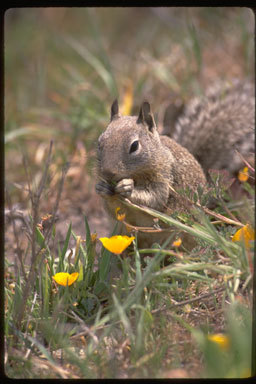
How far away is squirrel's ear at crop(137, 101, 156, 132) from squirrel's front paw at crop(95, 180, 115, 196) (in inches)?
20.6

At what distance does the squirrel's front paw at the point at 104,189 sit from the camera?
3168 millimetres

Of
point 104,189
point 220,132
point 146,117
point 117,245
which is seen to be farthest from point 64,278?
point 220,132

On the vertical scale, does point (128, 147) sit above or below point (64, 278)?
above

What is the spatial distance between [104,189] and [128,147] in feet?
1.01

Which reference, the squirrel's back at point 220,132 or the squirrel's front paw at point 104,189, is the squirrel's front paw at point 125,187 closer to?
the squirrel's front paw at point 104,189

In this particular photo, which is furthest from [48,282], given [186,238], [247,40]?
[247,40]

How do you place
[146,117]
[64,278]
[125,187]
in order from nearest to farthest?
[64,278]
[125,187]
[146,117]

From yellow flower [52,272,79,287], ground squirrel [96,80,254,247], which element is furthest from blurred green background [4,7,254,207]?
yellow flower [52,272,79,287]

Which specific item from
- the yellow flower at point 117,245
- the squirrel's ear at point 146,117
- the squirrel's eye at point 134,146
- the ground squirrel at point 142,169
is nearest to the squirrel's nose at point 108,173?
the ground squirrel at point 142,169

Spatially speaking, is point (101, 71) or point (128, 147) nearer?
point (128, 147)

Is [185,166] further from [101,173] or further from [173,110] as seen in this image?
[173,110]

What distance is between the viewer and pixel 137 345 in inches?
87.7

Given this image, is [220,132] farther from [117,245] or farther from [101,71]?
[117,245]

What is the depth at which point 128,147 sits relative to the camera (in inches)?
126
